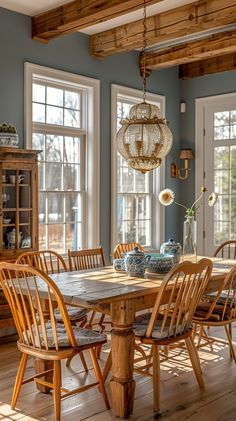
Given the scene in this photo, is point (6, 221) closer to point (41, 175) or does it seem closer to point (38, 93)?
point (41, 175)

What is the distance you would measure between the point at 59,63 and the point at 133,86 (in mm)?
1243

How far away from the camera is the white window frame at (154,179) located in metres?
6.20

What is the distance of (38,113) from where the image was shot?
216 inches

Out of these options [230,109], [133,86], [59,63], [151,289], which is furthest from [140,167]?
[230,109]

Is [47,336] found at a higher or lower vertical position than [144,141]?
lower

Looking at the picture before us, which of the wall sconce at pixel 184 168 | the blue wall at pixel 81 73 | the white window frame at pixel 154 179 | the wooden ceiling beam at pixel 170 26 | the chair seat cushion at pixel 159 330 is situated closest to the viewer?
the chair seat cushion at pixel 159 330

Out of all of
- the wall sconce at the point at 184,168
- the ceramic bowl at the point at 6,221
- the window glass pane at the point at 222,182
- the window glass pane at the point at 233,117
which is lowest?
the ceramic bowl at the point at 6,221

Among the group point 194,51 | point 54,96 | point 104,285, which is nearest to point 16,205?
point 54,96

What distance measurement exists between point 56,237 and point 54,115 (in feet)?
4.46

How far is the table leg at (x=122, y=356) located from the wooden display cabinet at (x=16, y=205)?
181 centimetres

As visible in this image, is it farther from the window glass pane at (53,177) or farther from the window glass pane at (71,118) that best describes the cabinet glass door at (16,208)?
the window glass pane at (71,118)

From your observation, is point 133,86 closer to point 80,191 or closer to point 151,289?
→ point 80,191

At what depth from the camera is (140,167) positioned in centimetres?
379


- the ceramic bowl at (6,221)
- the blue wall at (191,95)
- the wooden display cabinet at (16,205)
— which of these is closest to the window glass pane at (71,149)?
the wooden display cabinet at (16,205)
